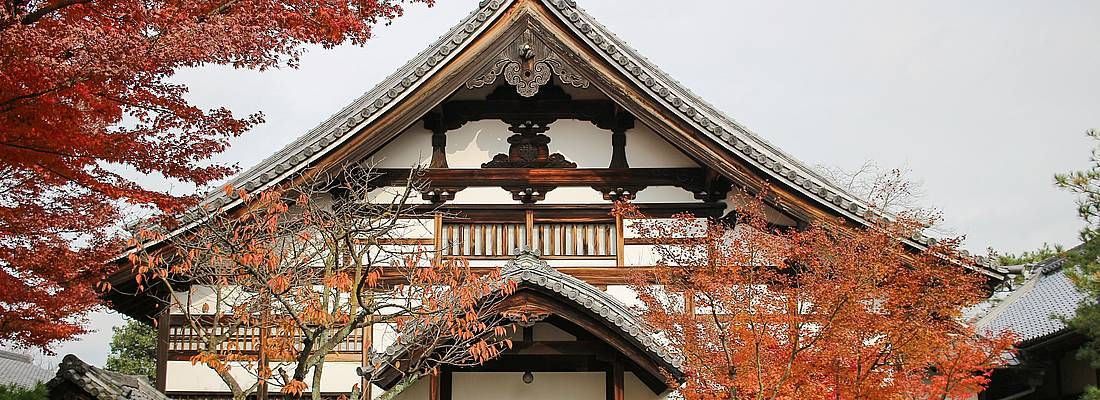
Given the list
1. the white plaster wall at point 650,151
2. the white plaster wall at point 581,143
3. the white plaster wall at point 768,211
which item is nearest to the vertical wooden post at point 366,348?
the white plaster wall at point 581,143

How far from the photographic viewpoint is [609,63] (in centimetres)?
1428

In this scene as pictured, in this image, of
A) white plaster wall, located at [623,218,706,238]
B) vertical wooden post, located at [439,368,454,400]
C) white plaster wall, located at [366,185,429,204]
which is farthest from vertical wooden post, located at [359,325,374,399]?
white plaster wall, located at [623,218,706,238]

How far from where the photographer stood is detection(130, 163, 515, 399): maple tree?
9922mm

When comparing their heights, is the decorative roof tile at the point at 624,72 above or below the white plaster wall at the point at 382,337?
above

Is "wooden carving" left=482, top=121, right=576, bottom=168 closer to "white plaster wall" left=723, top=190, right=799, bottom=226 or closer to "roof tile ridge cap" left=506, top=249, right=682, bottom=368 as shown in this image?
"roof tile ridge cap" left=506, top=249, right=682, bottom=368

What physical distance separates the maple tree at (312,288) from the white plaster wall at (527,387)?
70cm

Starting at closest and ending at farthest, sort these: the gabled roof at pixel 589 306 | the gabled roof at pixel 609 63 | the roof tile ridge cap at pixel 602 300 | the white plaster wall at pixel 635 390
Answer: the gabled roof at pixel 589 306 → the roof tile ridge cap at pixel 602 300 → the gabled roof at pixel 609 63 → the white plaster wall at pixel 635 390

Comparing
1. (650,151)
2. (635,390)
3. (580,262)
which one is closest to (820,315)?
(635,390)

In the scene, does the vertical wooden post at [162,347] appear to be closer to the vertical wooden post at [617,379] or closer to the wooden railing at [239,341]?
the wooden railing at [239,341]

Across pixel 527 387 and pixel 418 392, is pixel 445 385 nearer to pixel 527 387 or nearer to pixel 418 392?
pixel 418 392

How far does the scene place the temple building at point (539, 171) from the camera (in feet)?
45.8

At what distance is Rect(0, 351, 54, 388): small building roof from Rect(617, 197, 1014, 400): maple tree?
4258 cm

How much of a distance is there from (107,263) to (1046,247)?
135 ft

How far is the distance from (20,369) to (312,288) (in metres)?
45.1
